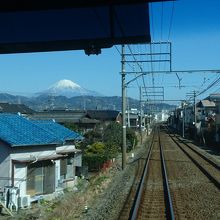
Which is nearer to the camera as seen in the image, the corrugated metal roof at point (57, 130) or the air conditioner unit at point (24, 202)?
the air conditioner unit at point (24, 202)

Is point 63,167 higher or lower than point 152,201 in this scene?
higher

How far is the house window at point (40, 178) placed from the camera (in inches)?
681

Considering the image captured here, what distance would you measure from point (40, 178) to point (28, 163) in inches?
47.7

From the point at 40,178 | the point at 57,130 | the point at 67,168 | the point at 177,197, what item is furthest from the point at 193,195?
the point at 57,130

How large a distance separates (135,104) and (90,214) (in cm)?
18509

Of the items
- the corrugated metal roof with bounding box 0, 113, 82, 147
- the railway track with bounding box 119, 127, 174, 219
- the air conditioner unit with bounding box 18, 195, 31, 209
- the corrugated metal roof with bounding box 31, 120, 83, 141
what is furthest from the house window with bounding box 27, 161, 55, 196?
the corrugated metal roof with bounding box 31, 120, 83, 141

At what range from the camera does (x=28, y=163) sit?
55.8 ft

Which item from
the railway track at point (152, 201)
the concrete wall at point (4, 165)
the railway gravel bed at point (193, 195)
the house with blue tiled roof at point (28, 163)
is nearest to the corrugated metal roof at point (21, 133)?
the house with blue tiled roof at point (28, 163)

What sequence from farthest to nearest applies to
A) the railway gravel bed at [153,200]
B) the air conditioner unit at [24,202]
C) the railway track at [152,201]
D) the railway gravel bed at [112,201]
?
the air conditioner unit at [24,202], the railway gravel bed at [112,201], the railway gravel bed at [153,200], the railway track at [152,201]

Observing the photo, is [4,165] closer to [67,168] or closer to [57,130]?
[67,168]

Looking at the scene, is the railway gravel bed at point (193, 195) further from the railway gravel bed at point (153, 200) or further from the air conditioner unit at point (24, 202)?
the air conditioner unit at point (24, 202)

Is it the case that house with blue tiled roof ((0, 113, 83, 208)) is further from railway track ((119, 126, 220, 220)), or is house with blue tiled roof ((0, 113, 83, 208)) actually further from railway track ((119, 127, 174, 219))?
railway track ((119, 127, 174, 219))

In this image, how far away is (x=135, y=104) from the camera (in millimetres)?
197750

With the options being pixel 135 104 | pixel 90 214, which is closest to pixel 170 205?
pixel 90 214
